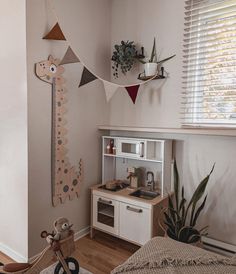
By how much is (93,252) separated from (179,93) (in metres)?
1.81

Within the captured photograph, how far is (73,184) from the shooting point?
2492 millimetres

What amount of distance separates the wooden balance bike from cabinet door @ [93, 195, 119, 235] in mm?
812

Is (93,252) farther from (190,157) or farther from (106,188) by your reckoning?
(190,157)

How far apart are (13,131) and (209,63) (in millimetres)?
1927

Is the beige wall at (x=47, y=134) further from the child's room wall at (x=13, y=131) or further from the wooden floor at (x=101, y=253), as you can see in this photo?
the wooden floor at (x=101, y=253)

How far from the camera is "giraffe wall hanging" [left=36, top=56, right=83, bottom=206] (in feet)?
7.20

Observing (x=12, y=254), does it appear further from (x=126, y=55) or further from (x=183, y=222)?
(x=126, y=55)

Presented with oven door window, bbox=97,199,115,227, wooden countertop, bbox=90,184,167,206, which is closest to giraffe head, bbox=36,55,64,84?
wooden countertop, bbox=90,184,167,206

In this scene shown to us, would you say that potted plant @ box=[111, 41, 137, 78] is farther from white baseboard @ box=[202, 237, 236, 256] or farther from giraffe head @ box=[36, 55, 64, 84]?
white baseboard @ box=[202, 237, 236, 256]

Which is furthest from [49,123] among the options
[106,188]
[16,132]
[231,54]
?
[231,54]

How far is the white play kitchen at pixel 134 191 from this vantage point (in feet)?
7.29

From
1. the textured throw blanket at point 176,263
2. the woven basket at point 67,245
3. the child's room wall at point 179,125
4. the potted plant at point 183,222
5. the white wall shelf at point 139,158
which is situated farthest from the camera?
the white wall shelf at point 139,158

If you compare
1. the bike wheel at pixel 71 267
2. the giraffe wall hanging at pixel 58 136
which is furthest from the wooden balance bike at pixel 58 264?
the giraffe wall hanging at pixel 58 136

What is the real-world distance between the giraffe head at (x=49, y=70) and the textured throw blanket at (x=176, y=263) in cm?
165
